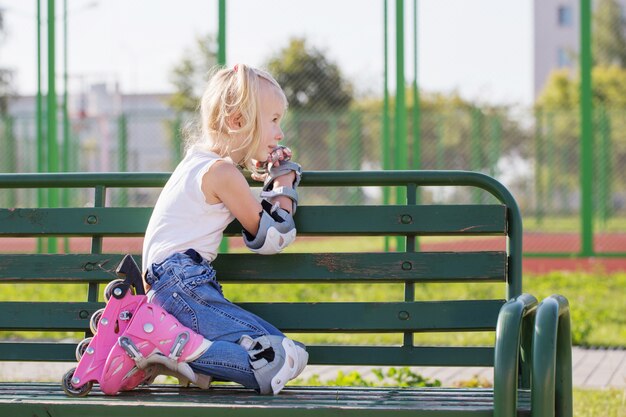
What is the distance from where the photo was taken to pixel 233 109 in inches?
134

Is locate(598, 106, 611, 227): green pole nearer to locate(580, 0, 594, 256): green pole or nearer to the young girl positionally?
locate(580, 0, 594, 256): green pole

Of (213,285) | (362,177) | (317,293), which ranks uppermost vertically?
(362,177)

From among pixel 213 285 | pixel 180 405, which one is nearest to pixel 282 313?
pixel 213 285

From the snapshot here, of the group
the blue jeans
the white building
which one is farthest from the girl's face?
the white building

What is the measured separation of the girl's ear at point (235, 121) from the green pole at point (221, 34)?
5650 millimetres

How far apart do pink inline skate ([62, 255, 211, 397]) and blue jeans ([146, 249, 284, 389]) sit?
0.05m

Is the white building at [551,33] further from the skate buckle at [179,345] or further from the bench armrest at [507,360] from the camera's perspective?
the bench armrest at [507,360]

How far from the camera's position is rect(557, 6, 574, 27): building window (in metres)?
53.0

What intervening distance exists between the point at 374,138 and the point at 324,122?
761mm

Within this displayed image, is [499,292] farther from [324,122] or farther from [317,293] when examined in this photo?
[324,122]

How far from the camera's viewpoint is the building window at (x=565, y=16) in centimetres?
5300

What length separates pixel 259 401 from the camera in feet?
9.70

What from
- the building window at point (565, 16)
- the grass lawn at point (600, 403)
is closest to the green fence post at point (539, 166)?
the grass lawn at point (600, 403)

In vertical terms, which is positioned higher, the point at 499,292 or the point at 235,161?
the point at 235,161
